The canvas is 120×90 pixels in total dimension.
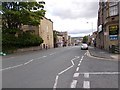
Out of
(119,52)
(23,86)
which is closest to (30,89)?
(23,86)

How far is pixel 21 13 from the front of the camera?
23.8 meters

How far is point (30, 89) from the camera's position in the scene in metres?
4.93

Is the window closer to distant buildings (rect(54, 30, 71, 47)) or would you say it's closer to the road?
the road

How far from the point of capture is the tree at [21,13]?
2375 centimetres

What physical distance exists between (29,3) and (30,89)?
23237 millimetres

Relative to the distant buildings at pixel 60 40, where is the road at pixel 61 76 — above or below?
below

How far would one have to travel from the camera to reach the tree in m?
23.8

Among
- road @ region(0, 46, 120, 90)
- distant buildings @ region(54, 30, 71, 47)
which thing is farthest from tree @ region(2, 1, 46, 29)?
distant buildings @ region(54, 30, 71, 47)

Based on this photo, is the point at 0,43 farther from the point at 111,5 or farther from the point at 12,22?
the point at 111,5

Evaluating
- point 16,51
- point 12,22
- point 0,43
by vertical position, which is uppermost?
point 12,22

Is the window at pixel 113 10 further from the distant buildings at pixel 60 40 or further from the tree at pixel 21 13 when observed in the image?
the distant buildings at pixel 60 40

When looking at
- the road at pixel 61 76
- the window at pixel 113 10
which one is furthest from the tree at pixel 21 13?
the road at pixel 61 76

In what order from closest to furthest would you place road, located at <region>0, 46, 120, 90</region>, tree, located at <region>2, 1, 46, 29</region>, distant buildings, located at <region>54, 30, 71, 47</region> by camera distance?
road, located at <region>0, 46, 120, 90</region>, tree, located at <region>2, 1, 46, 29</region>, distant buildings, located at <region>54, 30, 71, 47</region>

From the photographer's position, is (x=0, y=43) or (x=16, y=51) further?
(x=16, y=51)
